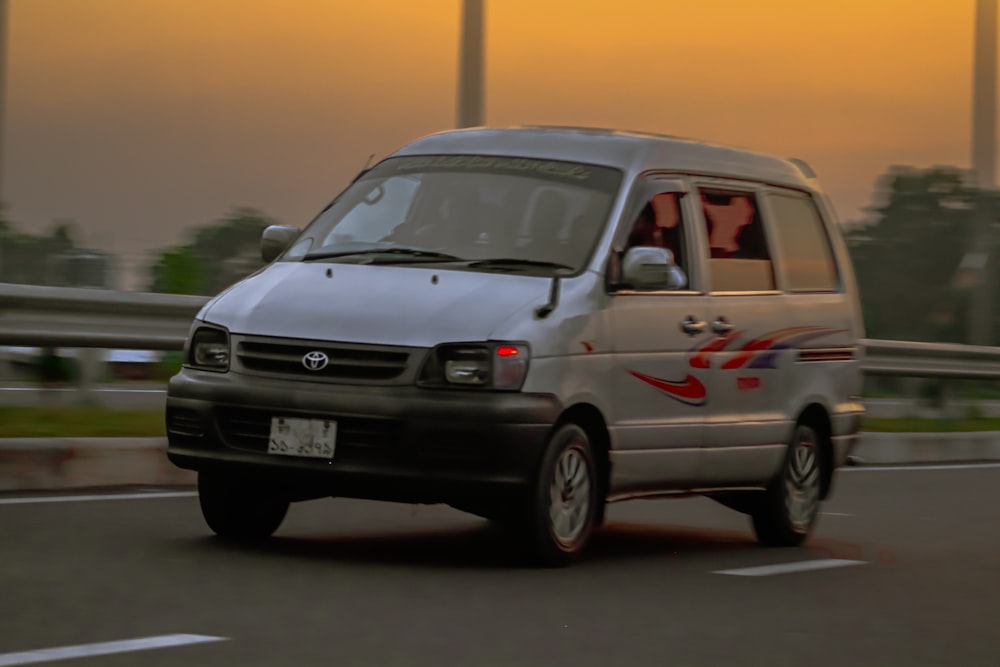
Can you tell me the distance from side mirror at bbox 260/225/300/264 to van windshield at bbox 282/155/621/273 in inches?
5.0

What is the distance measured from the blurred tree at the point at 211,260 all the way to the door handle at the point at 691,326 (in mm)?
6829

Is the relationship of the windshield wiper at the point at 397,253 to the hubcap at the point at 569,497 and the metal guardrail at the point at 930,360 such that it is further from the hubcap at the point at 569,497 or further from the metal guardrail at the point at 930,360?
the metal guardrail at the point at 930,360

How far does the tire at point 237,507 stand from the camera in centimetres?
855

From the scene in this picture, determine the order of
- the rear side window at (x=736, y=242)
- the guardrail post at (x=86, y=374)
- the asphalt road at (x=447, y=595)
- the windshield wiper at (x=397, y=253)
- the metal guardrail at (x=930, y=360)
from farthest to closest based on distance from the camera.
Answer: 1. the metal guardrail at (x=930, y=360)
2. the guardrail post at (x=86, y=374)
3. the rear side window at (x=736, y=242)
4. the windshield wiper at (x=397, y=253)
5. the asphalt road at (x=447, y=595)

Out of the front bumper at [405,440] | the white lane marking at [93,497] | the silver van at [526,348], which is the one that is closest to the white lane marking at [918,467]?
the silver van at [526,348]

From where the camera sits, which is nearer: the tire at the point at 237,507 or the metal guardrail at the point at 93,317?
the tire at the point at 237,507

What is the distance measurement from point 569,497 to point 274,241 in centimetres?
204

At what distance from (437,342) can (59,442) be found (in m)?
3.24

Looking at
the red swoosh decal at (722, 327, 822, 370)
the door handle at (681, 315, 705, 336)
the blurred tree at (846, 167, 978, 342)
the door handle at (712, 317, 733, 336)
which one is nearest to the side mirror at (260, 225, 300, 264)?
the door handle at (681, 315, 705, 336)

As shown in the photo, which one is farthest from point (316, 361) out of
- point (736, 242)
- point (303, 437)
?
point (736, 242)

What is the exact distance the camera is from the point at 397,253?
348 inches

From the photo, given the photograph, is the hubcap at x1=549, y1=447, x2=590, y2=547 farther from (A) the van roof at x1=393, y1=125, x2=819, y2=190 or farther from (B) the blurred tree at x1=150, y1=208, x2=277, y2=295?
(B) the blurred tree at x1=150, y1=208, x2=277, y2=295

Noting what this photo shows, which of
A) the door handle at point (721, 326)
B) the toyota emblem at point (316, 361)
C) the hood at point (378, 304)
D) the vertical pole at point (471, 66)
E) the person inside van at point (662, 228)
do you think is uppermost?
the vertical pole at point (471, 66)

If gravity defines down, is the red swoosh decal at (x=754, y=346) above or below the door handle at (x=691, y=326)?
below
